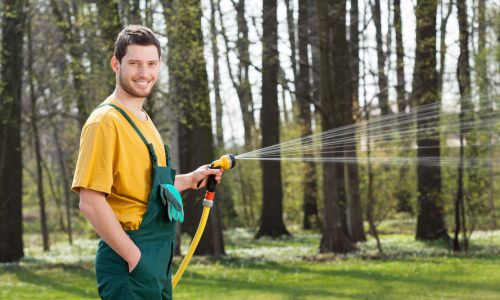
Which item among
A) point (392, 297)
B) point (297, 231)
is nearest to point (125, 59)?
point (392, 297)

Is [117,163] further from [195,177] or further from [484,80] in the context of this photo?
[484,80]

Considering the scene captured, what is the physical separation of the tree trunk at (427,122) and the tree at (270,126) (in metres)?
3.08

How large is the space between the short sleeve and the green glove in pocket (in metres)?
0.29

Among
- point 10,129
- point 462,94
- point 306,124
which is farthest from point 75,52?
point 462,94

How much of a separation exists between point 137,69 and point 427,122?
1727cm

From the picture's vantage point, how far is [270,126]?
24.2 meters

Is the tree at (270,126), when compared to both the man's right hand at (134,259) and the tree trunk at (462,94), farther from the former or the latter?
the man's right hand at (134,259)

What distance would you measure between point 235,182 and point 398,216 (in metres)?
5.98

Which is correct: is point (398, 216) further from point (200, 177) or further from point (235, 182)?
point (200, 177)

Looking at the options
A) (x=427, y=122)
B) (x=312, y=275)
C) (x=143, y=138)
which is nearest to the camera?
(x=143, y=138)

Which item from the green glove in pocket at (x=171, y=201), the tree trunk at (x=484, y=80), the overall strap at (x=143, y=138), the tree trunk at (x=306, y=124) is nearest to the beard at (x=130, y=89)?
the overall strap at (x=143, y=138)

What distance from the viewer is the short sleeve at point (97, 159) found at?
4016 millimetres

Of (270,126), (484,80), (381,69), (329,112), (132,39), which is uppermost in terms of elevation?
(381,69)

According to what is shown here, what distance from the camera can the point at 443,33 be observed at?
1853 cm
